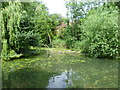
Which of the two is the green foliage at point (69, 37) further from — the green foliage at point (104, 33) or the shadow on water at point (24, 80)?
the shadow on water at point (24, 80)

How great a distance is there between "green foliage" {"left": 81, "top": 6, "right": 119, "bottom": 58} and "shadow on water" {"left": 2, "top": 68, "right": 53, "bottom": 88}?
5.23 m

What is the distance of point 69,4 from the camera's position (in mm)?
16922

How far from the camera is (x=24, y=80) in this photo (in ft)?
15.4

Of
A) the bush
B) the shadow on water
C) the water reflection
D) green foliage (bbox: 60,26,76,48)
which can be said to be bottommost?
the water reflection

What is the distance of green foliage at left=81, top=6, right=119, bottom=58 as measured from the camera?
9016 mm

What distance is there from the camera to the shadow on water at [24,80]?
4231mm

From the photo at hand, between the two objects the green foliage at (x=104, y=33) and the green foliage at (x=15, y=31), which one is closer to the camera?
the green foliage at (x=15, y=31)

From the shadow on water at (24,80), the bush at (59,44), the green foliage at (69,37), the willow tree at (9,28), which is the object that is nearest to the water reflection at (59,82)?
the shadow on water at (24,80)

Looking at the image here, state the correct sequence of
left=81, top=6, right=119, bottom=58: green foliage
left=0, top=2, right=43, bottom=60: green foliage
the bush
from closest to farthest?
left=0, top=2, right=43, bottom=60: green foliage < left=81, top=6, right=119, bottom=58: green foliage < the bush

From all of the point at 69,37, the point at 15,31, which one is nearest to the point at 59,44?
the point at 69,37

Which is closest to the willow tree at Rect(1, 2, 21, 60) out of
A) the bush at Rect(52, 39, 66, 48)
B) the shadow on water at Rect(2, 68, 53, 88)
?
the shadow on water at Rect(2, 68, 53, 88)

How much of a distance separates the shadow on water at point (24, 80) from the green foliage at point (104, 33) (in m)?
5.23

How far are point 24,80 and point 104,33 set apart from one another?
22.9ft

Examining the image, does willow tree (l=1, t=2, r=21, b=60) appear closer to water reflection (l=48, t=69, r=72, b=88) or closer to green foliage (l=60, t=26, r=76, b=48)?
water reflection (l=48, t=69, r=72, b=88)
